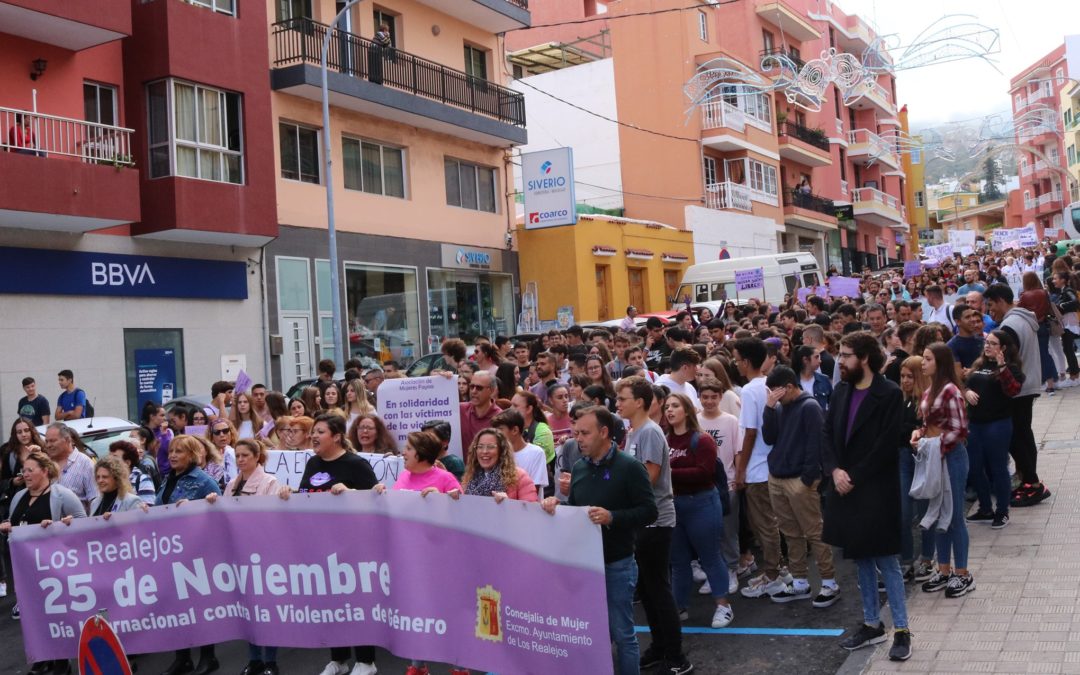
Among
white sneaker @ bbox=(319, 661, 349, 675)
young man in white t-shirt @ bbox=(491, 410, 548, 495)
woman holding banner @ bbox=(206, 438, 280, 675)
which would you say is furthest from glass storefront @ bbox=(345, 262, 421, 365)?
white sneaker @ bbox=(319, 661, 349, 675)

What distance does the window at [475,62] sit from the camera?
3106 cm

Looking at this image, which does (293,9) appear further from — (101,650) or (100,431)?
(101,650)

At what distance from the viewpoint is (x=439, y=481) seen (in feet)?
24.0

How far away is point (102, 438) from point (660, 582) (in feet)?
29.2

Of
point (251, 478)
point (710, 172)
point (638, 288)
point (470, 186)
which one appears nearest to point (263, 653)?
point (251, 478)

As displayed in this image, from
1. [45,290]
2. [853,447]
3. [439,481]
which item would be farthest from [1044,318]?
[45,290]

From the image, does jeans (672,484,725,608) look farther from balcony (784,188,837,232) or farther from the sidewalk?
balcony (784,188,837,232)

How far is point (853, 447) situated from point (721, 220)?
1365 inches

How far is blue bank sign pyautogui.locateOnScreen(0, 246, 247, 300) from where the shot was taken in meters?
18.3

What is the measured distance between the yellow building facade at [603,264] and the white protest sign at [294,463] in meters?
22.9

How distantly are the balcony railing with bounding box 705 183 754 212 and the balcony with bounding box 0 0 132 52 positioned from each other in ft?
84.5

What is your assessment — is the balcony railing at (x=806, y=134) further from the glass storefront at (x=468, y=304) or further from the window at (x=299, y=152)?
the window at (x=299, y=152)

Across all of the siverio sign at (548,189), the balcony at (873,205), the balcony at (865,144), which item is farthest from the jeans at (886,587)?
the balcony at (865,144)

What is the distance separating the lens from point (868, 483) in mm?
6875
